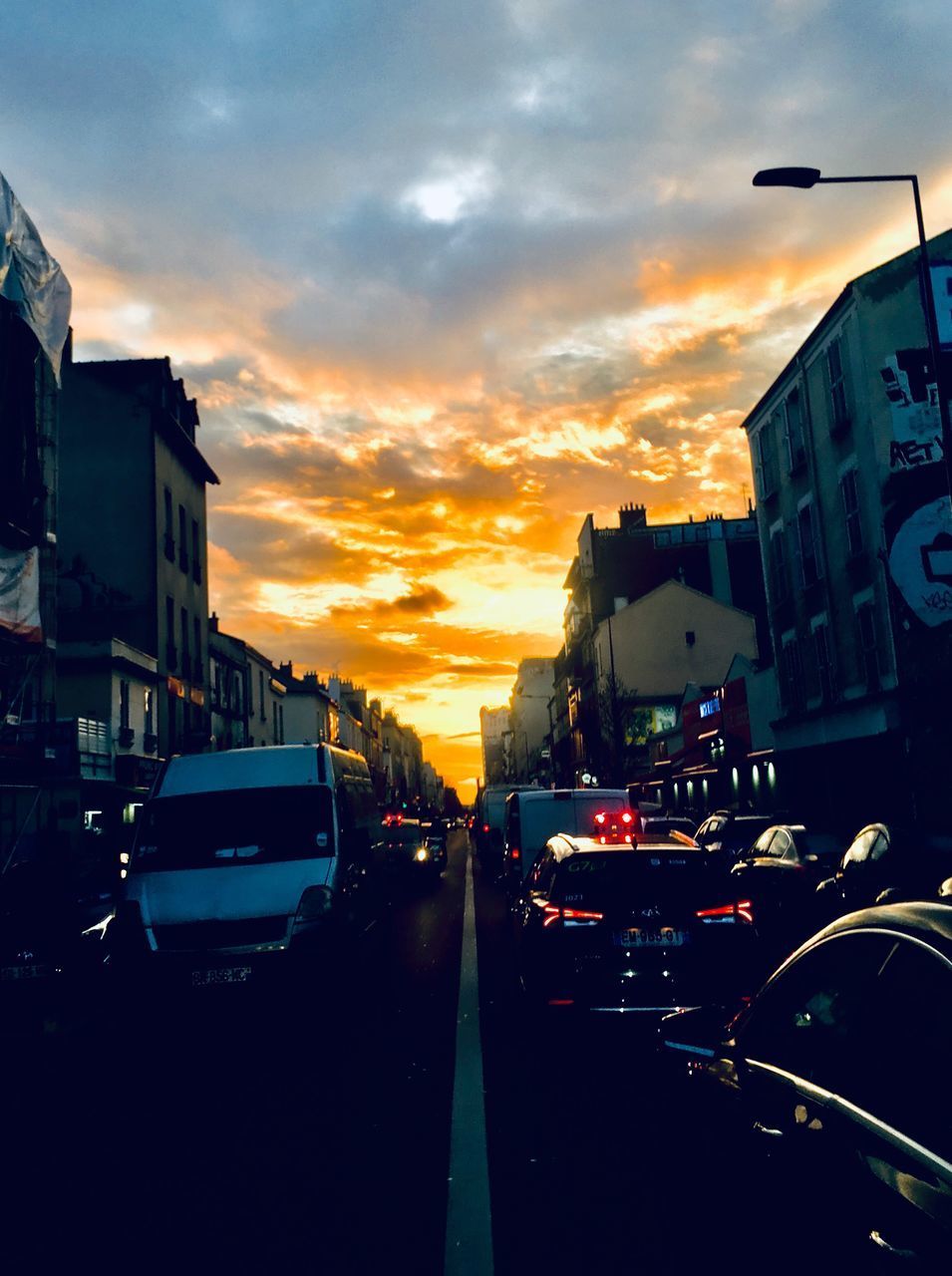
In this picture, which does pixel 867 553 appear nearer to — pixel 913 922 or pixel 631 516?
pixel 913 922

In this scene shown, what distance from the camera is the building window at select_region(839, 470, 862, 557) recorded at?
29.7 m

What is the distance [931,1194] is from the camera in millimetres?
2254

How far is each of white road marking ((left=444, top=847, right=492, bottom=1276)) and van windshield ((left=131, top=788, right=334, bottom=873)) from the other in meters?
2.64

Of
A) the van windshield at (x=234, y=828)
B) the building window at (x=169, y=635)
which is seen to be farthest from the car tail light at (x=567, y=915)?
the building window at (x=169, y=635)

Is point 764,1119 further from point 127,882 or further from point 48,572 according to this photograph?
point 48,572

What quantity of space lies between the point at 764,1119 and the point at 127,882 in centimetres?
895

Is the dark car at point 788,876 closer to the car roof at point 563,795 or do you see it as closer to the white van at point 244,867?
the car roof at point 563,795

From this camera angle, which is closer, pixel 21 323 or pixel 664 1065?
pixel 664 1065

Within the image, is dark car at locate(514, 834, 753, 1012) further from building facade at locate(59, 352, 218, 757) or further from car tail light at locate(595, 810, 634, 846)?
building facade at locate(59, 352, 218, 757)

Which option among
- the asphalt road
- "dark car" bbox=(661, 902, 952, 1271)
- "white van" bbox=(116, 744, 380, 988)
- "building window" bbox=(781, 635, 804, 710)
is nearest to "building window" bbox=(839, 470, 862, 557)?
"building window" bbox=(781, 635, 804, 710)

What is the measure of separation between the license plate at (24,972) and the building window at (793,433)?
92.2ft

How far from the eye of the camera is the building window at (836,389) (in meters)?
30.2

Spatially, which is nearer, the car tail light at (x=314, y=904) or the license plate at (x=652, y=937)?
the license plate at (x=652, y=937)

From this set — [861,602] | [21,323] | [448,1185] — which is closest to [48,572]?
[21,323]
